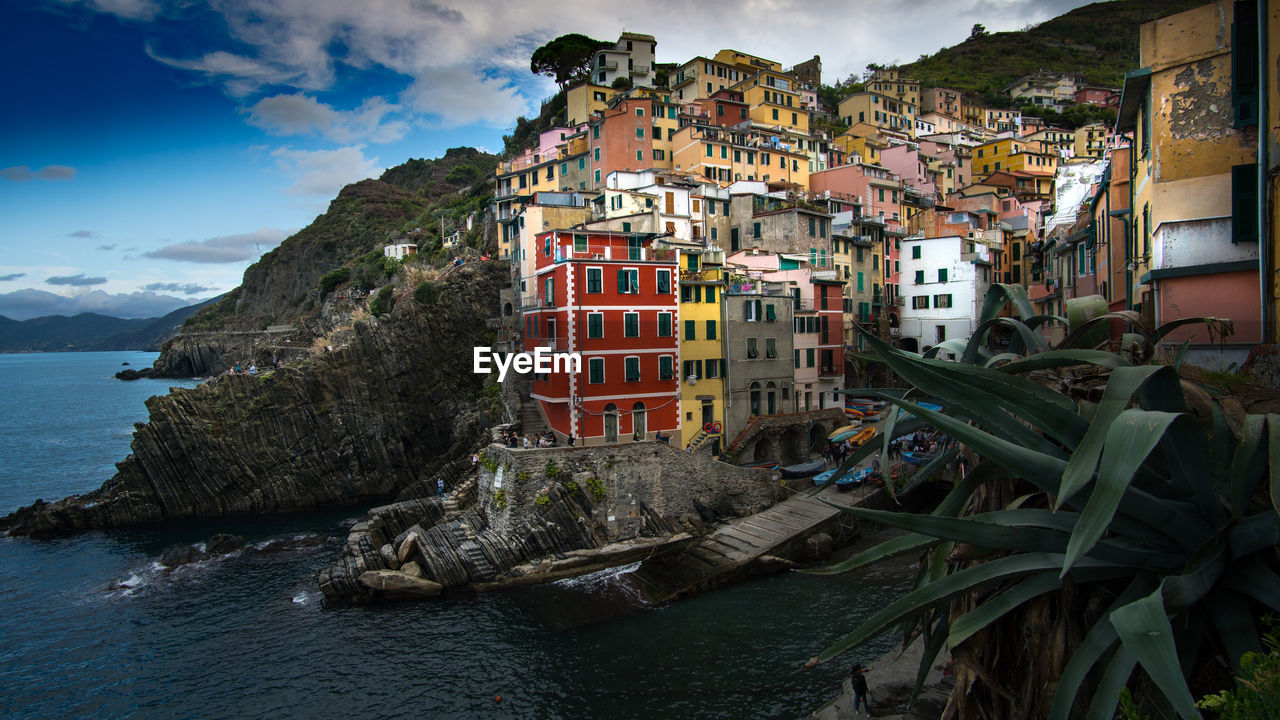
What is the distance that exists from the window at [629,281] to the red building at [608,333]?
6 centimetres

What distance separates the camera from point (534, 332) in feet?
136

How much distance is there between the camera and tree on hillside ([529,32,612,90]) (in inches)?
3745

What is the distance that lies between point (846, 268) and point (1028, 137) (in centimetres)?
5958

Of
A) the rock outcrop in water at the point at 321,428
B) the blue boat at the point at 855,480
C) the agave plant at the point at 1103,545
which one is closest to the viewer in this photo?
the agave plant at the point at 1103,545

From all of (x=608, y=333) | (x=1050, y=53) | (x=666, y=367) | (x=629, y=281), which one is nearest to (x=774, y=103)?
(x=629, y=281)

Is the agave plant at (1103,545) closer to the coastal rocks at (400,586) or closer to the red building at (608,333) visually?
the coastal rocks at (400,586)

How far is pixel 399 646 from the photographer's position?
88.8ft

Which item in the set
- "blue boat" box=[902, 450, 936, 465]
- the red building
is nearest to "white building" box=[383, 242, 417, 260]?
the red building

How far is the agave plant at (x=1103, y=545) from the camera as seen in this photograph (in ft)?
15.8

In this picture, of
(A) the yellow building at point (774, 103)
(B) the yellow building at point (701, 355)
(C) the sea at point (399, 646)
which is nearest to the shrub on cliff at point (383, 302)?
(C) the sea at point (399, 646)

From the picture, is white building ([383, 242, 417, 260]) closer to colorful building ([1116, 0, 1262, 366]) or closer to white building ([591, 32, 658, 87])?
white building ([591, 32, 658, 87])

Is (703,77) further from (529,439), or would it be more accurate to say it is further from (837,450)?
(529,439)

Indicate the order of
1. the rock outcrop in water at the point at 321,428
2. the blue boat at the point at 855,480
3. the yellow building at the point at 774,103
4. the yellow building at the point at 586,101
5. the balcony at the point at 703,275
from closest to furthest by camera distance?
1. the blue boat at the point at 855,480
2. the balcony at the point at 703,275
3. the rock outcrop in water at the point at 321,428
4. the yellow building at the point at 774,103
5. the yellow building at the point at 586,101

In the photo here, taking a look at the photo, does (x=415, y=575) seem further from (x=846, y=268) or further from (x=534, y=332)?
(x=846, y=268)
